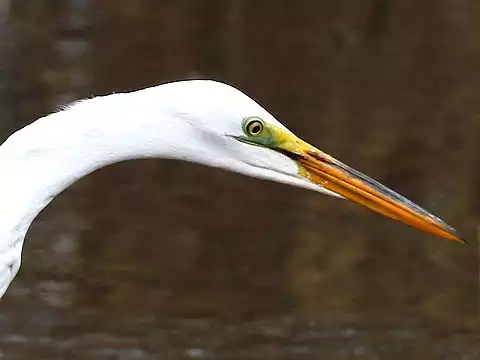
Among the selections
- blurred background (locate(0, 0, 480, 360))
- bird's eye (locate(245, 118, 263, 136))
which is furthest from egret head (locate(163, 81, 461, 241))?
blurred background (locate(0, 0, 480, 360))

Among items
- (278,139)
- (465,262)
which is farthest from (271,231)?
(278,139)

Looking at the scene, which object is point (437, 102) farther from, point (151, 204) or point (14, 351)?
point (14, 351)

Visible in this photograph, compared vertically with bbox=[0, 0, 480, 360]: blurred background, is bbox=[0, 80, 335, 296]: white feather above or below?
below

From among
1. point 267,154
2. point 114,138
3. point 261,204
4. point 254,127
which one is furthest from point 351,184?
point 261,204

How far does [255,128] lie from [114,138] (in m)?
Result: 0.33

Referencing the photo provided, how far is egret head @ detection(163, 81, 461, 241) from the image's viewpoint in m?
2.28

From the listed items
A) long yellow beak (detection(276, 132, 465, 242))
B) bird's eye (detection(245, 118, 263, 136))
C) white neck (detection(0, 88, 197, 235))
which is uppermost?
long yellow beak (detection(276, 132, 465, 242))

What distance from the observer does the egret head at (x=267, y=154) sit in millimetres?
2277

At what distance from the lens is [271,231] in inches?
215

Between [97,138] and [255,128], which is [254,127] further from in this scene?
[97,138]

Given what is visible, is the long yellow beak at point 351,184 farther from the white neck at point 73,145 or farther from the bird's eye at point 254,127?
the white neck at point 73,145

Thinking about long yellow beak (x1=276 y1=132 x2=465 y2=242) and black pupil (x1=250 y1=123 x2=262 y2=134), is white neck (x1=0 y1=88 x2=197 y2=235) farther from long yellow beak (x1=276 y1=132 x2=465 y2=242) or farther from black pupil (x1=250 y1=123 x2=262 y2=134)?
long yellow beak (x1=276 y1=132 x2=465 y2=242)

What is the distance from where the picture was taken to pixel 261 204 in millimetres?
5676

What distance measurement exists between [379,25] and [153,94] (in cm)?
543
